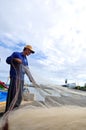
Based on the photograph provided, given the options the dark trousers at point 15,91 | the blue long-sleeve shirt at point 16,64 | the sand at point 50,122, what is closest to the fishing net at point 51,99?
the sand at point 50,122

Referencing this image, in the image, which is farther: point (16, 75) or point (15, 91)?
point (16, 75)

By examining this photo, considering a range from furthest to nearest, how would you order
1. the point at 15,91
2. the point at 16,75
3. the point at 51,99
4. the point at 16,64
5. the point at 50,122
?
the point at 16,64
the point at 16,75
the point at 15,91
the point at 51,99
the point at 50,122

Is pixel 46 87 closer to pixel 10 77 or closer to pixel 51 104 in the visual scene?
pixel 51 104

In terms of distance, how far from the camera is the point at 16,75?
4867 mm

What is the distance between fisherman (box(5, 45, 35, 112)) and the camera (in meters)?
4.60

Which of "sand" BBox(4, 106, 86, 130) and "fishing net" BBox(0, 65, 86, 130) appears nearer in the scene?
"sand" BBox(4, 106, 86, 130)

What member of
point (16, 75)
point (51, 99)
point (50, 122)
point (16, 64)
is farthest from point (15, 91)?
point (50, 122)

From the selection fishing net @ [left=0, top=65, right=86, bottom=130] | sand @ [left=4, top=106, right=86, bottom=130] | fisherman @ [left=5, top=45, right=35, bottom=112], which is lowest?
sand @ [left=4, top=106, right=86, bottom=130]

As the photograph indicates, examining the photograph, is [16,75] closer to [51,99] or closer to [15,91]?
[15,91]

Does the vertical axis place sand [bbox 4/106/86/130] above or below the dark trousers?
below

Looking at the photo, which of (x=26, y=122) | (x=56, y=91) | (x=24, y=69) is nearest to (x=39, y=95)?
(x=56, y=91)

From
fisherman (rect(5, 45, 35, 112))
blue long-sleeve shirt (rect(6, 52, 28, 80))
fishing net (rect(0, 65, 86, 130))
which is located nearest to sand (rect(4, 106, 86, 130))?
fishing net (rect(0, 65, 86, 130))

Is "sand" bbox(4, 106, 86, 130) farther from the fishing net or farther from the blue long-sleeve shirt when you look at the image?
the blue long-sleeve shirt

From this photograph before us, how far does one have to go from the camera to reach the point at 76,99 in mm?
3309
